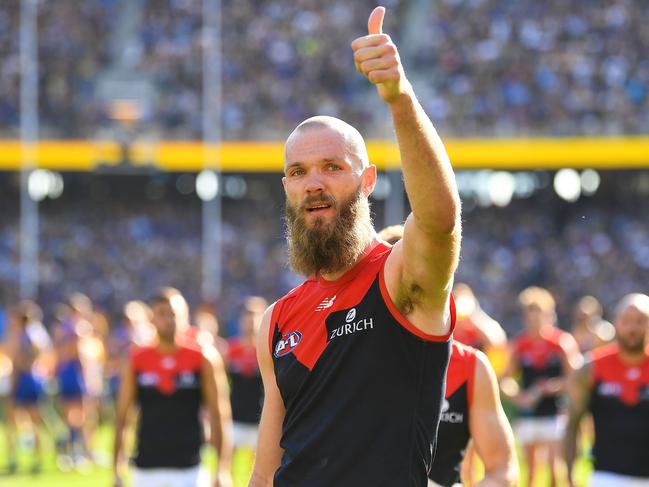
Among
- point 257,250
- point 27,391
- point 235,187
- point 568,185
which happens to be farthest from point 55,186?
point 27,391

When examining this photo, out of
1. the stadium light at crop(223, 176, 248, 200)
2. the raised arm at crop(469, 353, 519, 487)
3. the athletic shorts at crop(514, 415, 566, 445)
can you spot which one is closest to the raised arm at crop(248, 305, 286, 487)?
the raised arm at crop(469, 353, 519, 487)

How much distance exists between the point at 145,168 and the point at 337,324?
29.1m

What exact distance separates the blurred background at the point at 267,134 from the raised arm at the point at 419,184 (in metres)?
25.6

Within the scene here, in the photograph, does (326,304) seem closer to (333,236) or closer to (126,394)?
(333,236)

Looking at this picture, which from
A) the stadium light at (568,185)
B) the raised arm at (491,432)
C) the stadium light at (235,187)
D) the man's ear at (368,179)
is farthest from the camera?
the stadium light at (235,187)

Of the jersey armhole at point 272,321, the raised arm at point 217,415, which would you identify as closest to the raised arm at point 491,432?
the jersey armhole at point 272,321

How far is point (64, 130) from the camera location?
32.8m

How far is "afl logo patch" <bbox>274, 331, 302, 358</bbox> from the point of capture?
11.6 feet

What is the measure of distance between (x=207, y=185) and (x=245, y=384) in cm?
2039

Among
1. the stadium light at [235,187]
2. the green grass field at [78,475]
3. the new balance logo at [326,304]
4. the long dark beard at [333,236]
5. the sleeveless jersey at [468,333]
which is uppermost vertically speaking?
the stadium light at [235,187]

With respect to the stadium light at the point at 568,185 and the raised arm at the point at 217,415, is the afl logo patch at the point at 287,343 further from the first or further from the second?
the stadium light at the point at 568,185

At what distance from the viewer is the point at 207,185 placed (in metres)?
34.5

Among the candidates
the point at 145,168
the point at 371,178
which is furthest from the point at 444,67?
the point at 371,178

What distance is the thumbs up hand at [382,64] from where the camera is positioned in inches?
114
